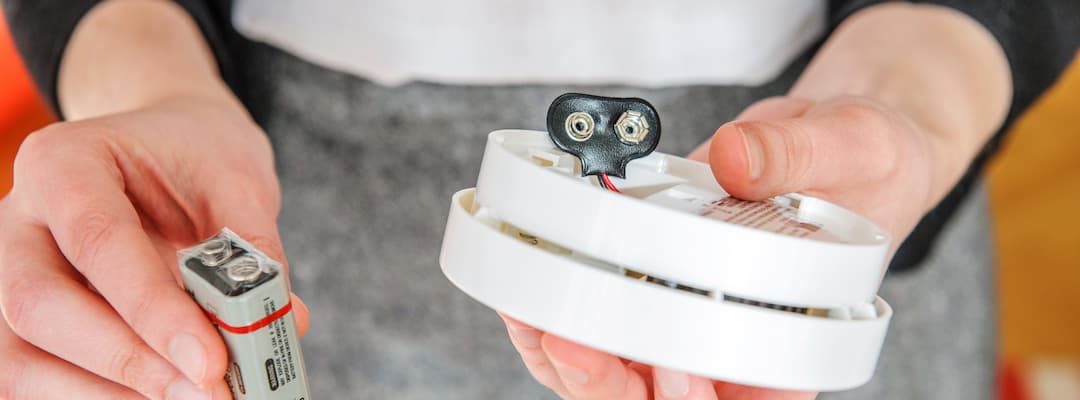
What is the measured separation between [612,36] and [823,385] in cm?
41

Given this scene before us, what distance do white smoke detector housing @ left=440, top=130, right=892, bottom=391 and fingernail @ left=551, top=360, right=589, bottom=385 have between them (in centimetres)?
3

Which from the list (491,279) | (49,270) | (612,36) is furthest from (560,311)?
(612,36)

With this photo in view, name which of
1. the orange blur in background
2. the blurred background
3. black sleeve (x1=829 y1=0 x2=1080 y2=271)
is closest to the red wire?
black sleeve (x1=829 y1=0 x2=1080 y2=271)

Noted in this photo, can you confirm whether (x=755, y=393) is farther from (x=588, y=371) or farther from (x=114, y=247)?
(x=114, y=247)

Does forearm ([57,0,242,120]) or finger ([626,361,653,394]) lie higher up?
forearm ([57,0,242,120])

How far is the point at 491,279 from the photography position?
434 millimetres

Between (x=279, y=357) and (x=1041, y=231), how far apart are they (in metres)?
1.40

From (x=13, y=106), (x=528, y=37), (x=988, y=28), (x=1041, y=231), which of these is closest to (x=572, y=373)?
(x=528, y=37)

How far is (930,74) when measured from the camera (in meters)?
0.73

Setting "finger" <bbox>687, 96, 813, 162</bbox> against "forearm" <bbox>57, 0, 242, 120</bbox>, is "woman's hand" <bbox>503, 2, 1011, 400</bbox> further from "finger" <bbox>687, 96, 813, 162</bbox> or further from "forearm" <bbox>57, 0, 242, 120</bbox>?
"forearm" <bbox>57, 0, 242, 120</bbox>

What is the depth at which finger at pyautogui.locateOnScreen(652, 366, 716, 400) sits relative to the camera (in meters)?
0.46

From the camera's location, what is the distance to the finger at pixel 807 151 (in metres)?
0.47

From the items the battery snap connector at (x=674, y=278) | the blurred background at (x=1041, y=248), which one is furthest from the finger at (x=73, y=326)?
the blurred background at (x=1041, y=248)

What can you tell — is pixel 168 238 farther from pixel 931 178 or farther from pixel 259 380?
pixel 931 178
